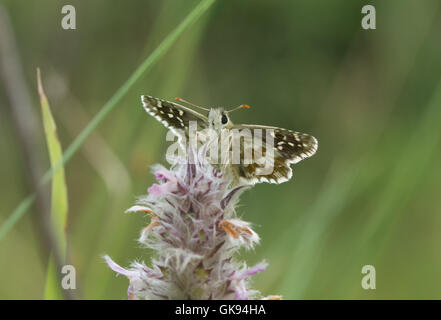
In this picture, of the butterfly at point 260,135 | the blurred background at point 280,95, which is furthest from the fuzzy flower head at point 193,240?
the blurred background at point 280,95

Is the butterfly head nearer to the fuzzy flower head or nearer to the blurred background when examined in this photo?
the fuzzy flower head

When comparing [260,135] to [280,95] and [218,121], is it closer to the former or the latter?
[218,121]

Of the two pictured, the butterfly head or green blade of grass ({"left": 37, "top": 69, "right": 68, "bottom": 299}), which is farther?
the butterfly head

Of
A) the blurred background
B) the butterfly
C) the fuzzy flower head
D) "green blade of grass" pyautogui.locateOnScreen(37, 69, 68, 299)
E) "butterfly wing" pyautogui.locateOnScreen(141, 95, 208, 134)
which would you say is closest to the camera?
the fuzzy flower head

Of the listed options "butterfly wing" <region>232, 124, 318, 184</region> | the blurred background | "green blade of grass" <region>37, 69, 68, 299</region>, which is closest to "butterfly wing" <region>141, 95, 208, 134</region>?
"butterfly wing" <region>232, 124, 318, 184</region>
